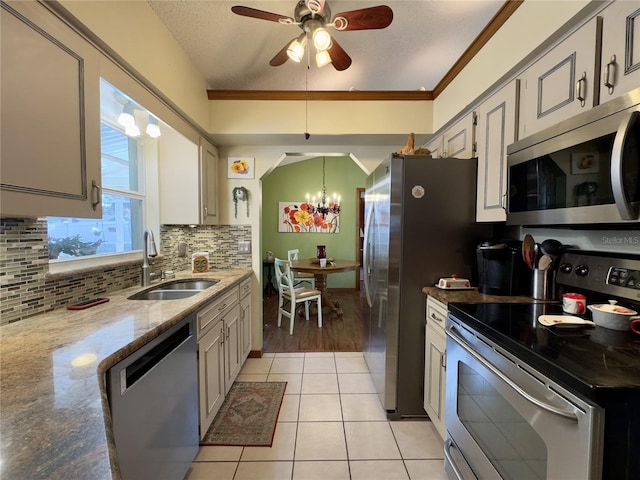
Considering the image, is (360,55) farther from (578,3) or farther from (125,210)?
(125,210)

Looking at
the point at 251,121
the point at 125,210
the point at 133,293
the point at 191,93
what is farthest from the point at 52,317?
the point at 251,121

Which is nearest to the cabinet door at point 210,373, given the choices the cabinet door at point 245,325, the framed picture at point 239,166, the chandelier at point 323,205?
the cabinet door at point 245,325

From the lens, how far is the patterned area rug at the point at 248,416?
1749mm

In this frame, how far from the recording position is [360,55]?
213 centimetres

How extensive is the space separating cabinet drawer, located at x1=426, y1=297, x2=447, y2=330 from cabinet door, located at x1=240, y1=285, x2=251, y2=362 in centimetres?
152

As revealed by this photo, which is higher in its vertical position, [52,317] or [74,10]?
[74,10]

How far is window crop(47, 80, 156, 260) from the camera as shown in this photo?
1584mm

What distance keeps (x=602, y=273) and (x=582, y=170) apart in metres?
0.47

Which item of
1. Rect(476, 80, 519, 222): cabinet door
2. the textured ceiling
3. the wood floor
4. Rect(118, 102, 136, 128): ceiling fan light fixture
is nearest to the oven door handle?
Rect(476, 80, 519, 222): cabinet door

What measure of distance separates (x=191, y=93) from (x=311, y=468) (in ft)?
8.33

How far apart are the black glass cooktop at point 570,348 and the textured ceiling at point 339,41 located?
173cm

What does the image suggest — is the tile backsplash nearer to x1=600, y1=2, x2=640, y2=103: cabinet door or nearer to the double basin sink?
the double basin sink

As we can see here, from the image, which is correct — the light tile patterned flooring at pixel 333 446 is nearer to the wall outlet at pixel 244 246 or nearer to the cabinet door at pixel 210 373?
the cabinet door at pixel 210 373

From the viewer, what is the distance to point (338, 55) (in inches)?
66.9
